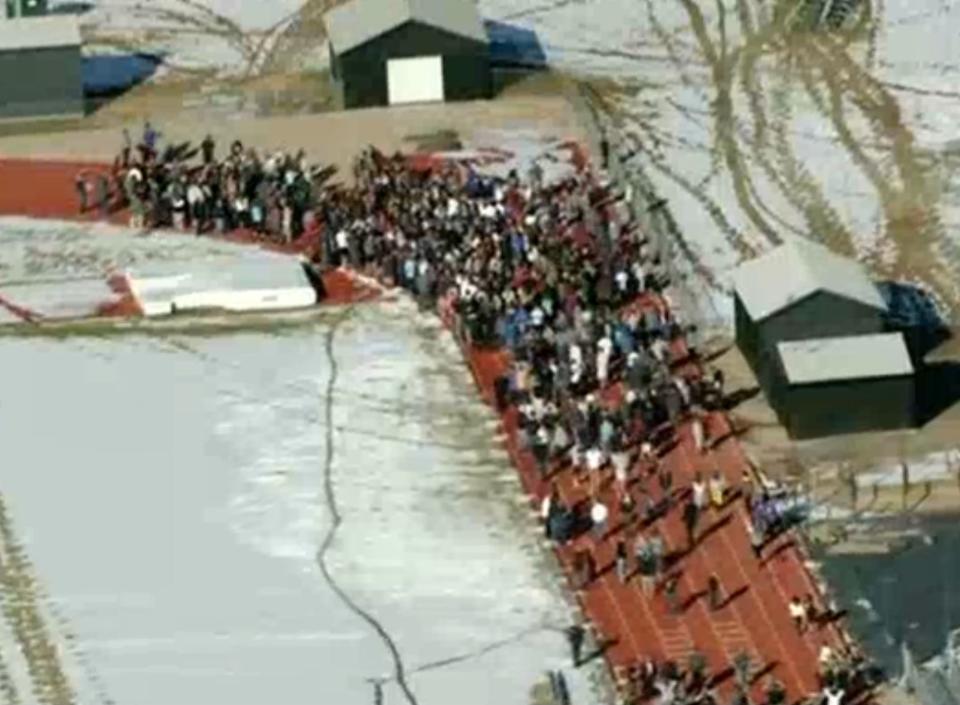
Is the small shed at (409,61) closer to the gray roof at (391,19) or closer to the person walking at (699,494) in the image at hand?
the gray roof at (391,19)

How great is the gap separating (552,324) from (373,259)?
5.34 metres

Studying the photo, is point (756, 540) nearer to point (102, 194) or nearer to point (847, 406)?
point (847, 406)

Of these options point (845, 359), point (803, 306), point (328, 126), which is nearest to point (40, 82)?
point (328, 126)

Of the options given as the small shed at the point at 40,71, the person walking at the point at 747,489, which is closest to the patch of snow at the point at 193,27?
the small shed at the point at 40,71

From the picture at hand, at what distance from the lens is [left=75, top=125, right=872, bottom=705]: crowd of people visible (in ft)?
174

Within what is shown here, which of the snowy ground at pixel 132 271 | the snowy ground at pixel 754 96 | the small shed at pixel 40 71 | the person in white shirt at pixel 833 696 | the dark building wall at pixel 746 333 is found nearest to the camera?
the person in white shirt at pixel 833 696

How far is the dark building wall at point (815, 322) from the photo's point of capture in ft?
188

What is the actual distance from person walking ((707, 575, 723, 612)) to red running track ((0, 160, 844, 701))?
0.09 metres

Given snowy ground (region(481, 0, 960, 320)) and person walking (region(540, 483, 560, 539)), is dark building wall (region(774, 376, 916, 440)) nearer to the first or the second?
person walking (region(540, 483, 560, 539))

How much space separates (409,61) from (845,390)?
18.4m

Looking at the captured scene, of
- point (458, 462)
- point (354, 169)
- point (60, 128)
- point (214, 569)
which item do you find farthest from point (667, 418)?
point (60, 128)

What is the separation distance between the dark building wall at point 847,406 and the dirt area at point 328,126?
1479cm

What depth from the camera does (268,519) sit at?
54.2 m

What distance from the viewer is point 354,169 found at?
67938mm
